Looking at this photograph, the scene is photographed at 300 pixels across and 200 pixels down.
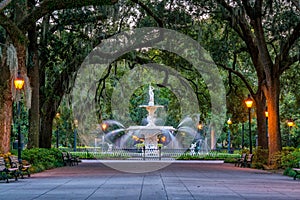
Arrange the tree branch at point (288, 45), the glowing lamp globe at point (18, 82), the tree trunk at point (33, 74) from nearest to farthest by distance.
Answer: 1. the glowing lamp globe at point (18, 82)
2. the tree branch at point (288, 45)
3. the tree trunk at point (33, 74)

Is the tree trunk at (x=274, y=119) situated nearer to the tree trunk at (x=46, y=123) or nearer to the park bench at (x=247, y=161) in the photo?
the park bench at (x=247, y=161)

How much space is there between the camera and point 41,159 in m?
28.2

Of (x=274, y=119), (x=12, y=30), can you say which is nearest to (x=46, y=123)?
(x=12, y=30)

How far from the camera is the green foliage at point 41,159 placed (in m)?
26.1

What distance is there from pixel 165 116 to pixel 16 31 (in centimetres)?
4628

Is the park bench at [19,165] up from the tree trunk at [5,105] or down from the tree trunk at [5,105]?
down

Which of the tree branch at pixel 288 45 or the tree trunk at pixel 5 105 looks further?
the tree branch at pixel 288 45

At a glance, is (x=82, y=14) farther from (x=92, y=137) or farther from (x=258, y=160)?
(x=92, y=137)

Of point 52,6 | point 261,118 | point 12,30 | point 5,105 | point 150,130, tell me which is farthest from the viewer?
point 150,130

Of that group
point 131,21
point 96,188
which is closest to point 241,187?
point 96,188

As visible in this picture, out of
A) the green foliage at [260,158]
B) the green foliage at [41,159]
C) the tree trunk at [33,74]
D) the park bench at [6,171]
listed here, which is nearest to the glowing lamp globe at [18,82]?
the park bench at [6,171]

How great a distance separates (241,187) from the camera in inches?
653

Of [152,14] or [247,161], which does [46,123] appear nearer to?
[152,14]

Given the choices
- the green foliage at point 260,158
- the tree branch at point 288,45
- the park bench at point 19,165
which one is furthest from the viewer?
the green foliage at point 260,158
